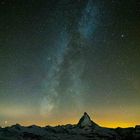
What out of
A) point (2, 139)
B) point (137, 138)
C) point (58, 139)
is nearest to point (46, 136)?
point (58, 139)

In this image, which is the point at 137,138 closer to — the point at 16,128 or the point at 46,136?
the point at 46,136

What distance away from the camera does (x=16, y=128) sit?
195875 millimetres

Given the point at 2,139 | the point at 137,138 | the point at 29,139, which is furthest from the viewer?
the point at 137,138

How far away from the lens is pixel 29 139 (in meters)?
186

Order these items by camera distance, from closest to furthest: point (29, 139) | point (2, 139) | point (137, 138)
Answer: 1. point (2, 139)
2. point (29, 139)
3. point (137, 138)

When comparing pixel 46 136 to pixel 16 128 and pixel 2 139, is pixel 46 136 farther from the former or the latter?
pixel 2 139

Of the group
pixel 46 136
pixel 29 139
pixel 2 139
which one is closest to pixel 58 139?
pixel 46 136


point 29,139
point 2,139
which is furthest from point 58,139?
point 2,139

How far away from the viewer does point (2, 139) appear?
174625 millimetres

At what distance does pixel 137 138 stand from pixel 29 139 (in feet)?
203

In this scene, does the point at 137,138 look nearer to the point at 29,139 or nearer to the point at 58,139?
the point at 58,139

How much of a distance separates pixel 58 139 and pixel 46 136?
24.2 ft

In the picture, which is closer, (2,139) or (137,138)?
(2,139)

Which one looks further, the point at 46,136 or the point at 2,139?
the point at 46,136
